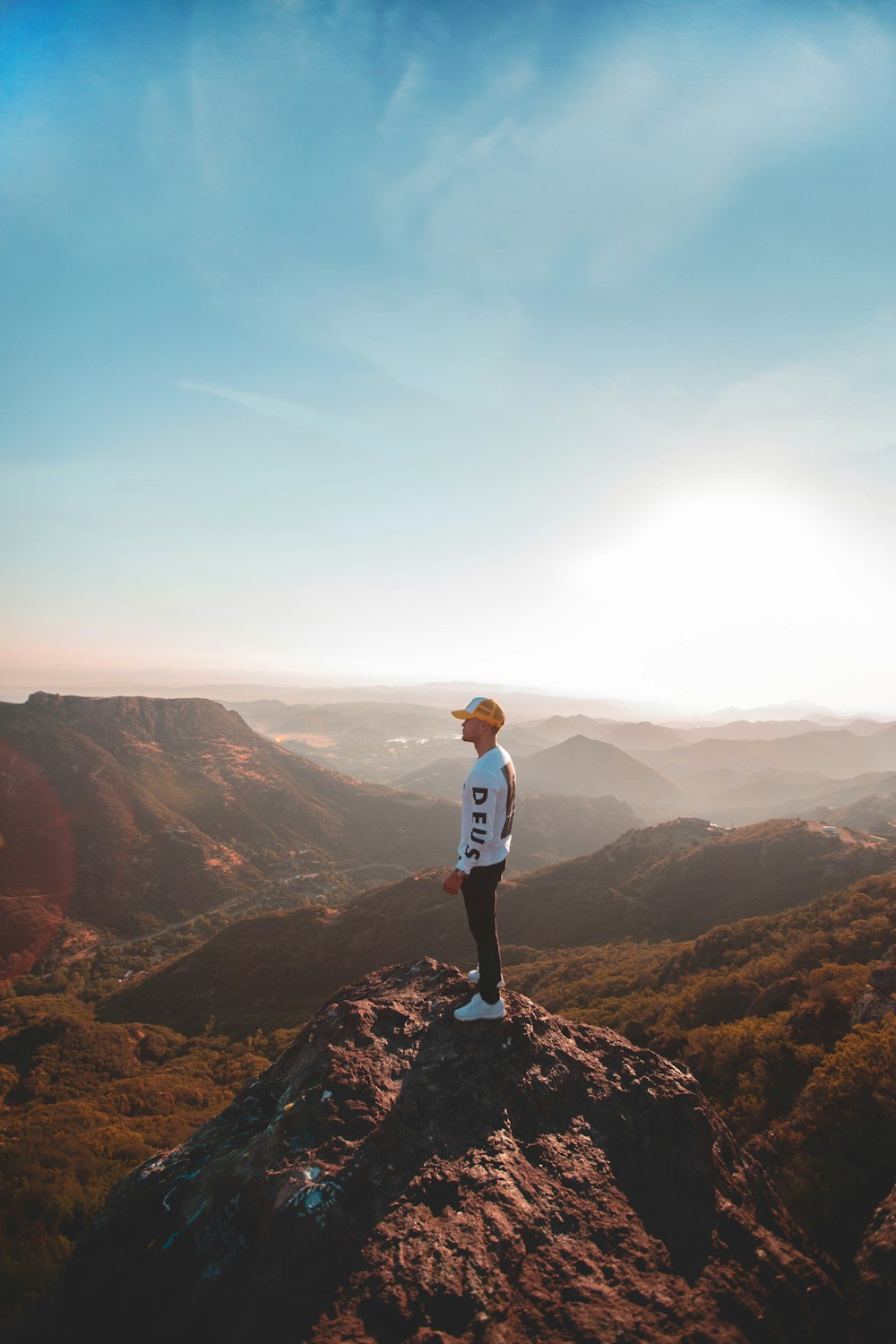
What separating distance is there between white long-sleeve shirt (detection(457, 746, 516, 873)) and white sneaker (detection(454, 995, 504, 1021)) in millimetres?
1781

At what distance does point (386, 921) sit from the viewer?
45.2m

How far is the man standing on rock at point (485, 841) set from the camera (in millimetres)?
5660

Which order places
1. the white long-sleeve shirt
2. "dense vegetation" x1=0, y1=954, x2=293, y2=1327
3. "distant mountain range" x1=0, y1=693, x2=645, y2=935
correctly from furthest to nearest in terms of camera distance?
"distant mountain range" x1=0, y1=693, x2=645, y2=935 < "dense vegetation" x1=0, y1=954, x2=293, y2=1327 < the white long-sleeve shirt

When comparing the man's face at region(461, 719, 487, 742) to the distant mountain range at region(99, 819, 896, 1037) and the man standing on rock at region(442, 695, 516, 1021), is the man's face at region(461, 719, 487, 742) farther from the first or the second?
the distant mountain range at region(99, 819, 896, 1037)

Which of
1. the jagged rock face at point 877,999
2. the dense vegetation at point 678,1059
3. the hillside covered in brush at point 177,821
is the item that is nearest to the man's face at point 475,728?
the dense vegetation at point 678,1059

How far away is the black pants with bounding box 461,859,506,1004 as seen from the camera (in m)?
5.81

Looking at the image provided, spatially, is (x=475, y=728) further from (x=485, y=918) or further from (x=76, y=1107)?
(x=76, y=1107)

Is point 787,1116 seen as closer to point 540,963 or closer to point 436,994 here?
point 436,994

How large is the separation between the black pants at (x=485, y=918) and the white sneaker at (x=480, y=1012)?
2.4 inches

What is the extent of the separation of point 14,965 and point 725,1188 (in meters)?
76.0

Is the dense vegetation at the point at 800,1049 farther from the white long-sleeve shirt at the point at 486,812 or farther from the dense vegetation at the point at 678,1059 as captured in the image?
the white long-sleeve shirt at the point at 486,812

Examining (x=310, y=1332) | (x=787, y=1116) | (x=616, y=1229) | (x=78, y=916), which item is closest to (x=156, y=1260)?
(x=310, y=1332)

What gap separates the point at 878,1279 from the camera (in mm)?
3578

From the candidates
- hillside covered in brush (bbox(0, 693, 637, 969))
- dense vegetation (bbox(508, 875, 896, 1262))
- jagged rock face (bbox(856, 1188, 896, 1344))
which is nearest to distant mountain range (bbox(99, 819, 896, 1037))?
dense vegetation (bbox(508, 875, 896, 1262))
